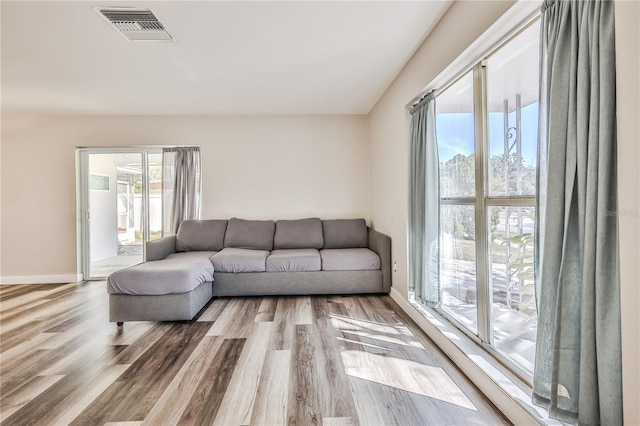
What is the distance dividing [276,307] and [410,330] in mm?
1423

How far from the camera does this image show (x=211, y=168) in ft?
14.8

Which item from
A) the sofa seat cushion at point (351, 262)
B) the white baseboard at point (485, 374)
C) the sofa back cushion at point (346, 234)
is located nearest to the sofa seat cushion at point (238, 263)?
the sofa seat cushion at point (351, 262)

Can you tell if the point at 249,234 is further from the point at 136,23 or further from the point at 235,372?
the point at 136,23

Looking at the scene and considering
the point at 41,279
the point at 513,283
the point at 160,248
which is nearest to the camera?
the point at 513,283

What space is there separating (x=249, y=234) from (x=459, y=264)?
283cm

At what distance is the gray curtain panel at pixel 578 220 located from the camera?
99cm

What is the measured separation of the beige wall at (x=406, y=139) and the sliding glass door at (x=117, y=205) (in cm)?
337

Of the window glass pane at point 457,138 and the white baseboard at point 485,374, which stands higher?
the window glass pane at point 457,138

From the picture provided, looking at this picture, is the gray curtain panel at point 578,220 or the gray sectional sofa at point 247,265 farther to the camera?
the gray sectional sofa at point 247,265

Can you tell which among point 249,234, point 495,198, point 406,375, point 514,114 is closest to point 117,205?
point 249,234

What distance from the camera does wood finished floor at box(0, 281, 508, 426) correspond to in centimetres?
153

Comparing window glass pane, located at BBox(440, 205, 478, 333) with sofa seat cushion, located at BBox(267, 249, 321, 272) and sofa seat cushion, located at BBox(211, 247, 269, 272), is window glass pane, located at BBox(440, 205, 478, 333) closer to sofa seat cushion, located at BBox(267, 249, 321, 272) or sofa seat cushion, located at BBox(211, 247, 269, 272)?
sofa seat cushion, located at BBox(267, 249, 321, 272)

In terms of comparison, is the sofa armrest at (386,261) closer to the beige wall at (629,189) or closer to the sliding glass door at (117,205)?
the beige wall at (629,189)

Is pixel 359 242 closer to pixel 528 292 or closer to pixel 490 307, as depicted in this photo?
pixel 490 307
